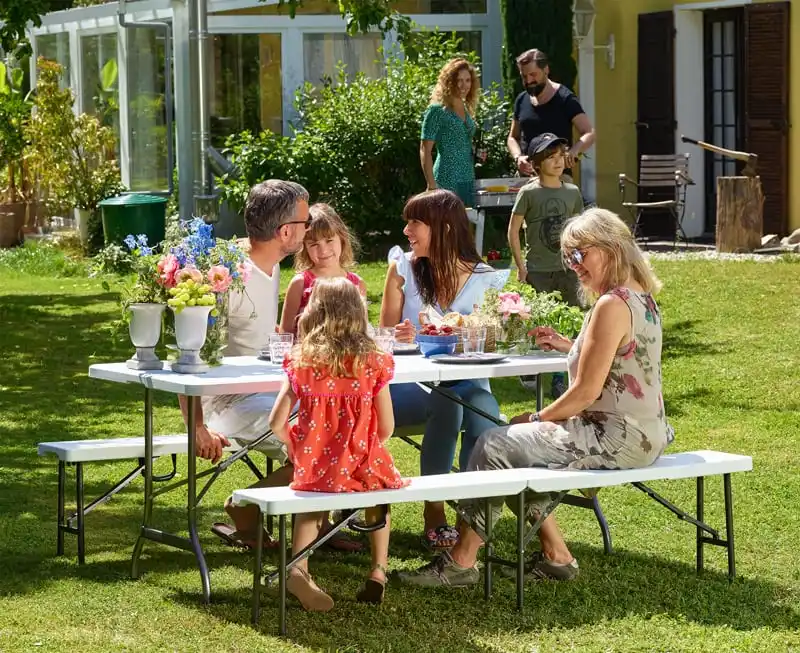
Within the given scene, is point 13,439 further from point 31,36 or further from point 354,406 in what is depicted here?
point 31,36

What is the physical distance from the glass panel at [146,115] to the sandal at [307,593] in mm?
14572

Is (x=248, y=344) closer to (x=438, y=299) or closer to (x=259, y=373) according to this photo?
(x=259, y=373)

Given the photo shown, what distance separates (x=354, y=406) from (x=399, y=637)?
0.74 meters

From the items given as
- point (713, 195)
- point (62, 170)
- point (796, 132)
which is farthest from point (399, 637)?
point (62, 170)

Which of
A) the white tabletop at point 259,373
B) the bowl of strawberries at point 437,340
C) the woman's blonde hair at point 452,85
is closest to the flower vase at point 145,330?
the white tabletop at point 259,373

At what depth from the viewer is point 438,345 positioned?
585cm

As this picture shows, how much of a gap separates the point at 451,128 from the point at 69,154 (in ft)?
30.9

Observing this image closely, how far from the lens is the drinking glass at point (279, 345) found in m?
5.59

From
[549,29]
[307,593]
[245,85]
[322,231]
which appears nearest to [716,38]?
[549,29]

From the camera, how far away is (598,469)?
17.5 feet

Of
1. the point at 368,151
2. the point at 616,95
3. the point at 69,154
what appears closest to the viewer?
the point at 368,151

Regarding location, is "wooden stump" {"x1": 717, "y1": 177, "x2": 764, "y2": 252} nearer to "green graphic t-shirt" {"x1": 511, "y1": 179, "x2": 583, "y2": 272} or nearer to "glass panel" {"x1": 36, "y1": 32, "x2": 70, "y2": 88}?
"green graphic t-shirt" {"x1": 511, "y1": 179, "x2": 583, "y2": 272}

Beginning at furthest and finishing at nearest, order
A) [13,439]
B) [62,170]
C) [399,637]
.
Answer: [62,170], [13,439], [399,637]


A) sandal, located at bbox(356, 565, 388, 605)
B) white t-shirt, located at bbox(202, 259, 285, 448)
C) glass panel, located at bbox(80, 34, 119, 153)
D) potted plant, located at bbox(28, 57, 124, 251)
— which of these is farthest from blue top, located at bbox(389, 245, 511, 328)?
glass panel, located at bbox(80, 34, 119, 153)
